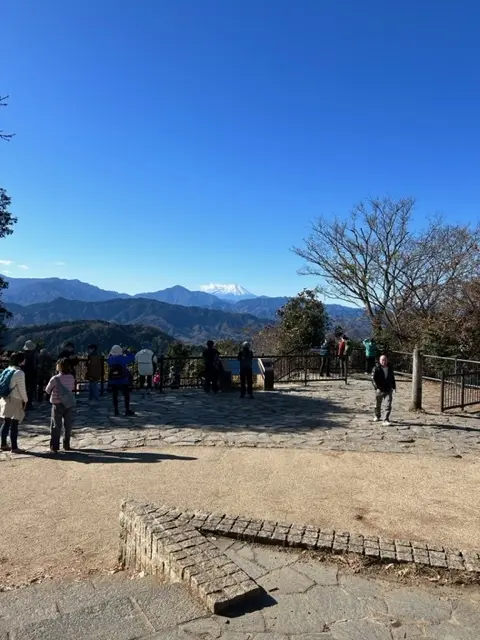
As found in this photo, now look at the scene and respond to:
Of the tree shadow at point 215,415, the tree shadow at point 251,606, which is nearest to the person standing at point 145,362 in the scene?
the tree shadow at point 215,415

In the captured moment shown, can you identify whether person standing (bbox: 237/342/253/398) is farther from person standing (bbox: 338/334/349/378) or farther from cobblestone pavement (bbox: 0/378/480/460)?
person standing (bbox: 338/334/349/378)

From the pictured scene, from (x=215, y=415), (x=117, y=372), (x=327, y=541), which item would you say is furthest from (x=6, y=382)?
(x=327, y=541)

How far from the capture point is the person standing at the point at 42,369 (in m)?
12.3

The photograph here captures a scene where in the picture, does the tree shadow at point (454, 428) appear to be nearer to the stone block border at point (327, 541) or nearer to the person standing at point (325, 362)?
the stone block border at point (327, 541)

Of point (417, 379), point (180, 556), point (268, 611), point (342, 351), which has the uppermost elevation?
point (342, 351)

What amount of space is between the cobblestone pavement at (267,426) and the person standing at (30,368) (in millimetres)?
526

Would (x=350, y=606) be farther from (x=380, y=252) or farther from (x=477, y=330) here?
(x=380, y=252)

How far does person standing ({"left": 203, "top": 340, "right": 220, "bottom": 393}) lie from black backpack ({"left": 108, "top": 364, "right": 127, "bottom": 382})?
4338 mm

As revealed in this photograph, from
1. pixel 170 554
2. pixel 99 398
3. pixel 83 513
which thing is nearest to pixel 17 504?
pixel 83 513

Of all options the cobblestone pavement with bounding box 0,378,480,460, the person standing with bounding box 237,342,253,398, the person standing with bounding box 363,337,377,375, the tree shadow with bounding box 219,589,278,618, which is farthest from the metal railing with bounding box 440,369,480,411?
the tree shadow with bounding box 219,589,278,618

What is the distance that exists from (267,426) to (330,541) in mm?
6006

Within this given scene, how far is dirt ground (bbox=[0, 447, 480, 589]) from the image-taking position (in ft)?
15.0

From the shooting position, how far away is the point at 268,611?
2.97 m

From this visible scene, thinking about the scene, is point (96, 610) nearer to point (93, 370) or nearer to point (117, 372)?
point (117, 372)
